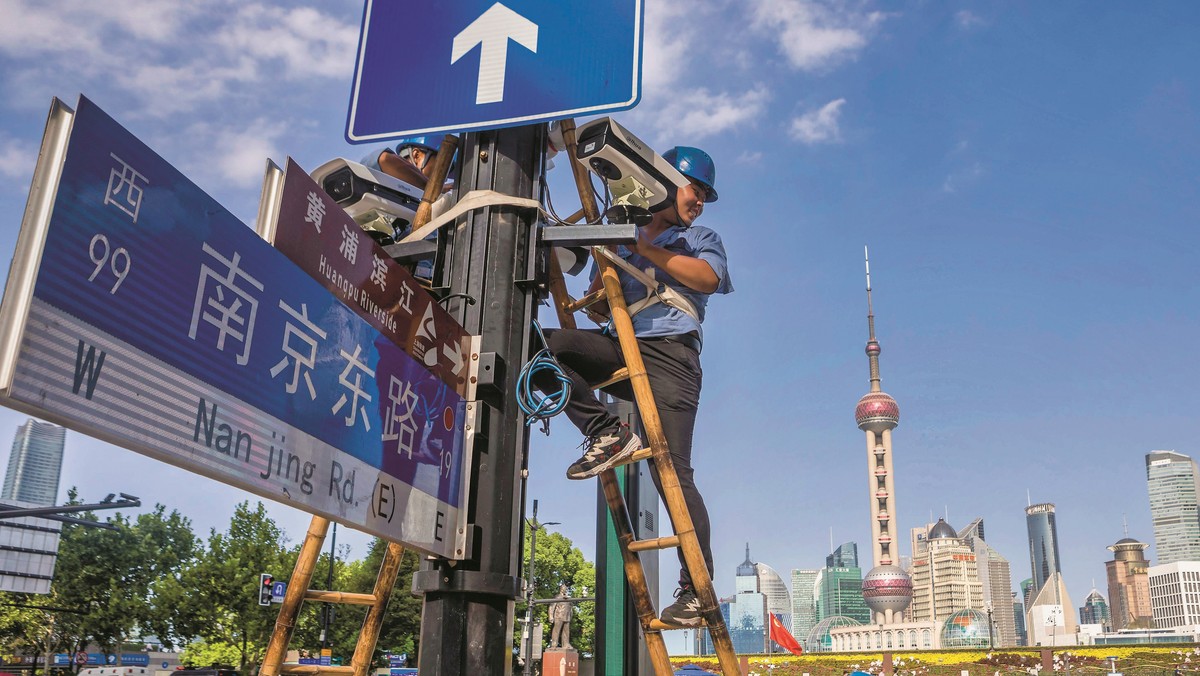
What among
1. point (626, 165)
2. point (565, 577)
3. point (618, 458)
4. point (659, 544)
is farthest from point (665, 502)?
point (565, 577)

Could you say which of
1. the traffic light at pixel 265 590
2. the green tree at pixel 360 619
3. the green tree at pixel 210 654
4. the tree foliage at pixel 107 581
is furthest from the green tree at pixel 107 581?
the traffic light at pixel 265 590

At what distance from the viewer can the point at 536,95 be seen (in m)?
3.17

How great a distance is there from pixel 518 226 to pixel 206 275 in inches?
59.1

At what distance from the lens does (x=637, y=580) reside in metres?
3.91

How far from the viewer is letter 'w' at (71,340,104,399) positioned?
1.56 meters

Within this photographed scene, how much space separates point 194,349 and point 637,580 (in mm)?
2552

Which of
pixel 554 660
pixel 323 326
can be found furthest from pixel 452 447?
pixel 554 660

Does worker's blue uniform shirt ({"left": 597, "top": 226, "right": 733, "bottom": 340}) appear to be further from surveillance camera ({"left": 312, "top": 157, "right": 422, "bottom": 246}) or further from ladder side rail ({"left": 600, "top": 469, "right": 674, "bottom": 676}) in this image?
surveillance camera ({"left": 312, "top": 157, "right": 422, "bottom": 246})

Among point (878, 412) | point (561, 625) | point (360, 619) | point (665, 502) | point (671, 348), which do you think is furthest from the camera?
point (878, 412)

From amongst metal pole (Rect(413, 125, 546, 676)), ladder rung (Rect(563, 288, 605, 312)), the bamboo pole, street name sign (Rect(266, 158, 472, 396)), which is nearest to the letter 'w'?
street name sign (Rect(266, 158, 472, 396))

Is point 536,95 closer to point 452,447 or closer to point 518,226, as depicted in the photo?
point 518,226

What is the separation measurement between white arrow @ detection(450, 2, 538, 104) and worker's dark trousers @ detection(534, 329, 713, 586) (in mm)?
1228

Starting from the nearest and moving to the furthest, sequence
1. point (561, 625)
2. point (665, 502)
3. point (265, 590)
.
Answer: point (665, 502) < point (265, 590) < point (561, 625)

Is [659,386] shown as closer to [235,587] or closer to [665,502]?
[665,502]
